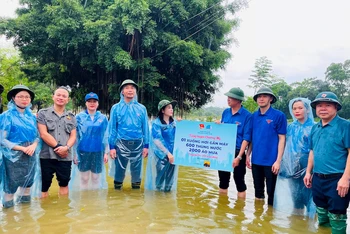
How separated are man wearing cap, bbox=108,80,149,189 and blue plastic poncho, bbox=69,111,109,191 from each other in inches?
8.2

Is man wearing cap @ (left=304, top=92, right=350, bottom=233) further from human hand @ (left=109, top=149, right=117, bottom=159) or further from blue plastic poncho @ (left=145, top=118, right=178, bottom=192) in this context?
human hand @ (left=109, top=149, right=117, bottom=159)

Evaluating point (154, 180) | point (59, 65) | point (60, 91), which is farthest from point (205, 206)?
point (59, 65)

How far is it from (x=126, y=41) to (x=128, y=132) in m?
7.41

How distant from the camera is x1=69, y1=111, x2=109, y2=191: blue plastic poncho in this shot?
4094 mm

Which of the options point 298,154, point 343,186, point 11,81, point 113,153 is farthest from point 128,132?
point 11,81

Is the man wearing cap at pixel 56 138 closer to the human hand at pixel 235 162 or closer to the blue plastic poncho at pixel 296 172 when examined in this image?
the human hand at pixel 235 162

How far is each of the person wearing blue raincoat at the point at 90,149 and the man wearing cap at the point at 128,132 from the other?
207 mm

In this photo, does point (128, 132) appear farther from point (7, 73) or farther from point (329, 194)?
point (7, 73)

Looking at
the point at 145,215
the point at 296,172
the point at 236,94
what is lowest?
the point at 145,215

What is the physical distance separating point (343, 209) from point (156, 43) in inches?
360

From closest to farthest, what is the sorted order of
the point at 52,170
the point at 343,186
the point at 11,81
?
the point at 343,186 < the point at 52,170 < the point at 11,81

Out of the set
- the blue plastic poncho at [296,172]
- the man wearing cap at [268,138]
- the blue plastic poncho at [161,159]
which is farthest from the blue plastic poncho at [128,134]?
the blue plastic poncho at [296,172]

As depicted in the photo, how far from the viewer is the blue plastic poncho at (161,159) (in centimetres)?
415

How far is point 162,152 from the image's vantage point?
4148 mm
